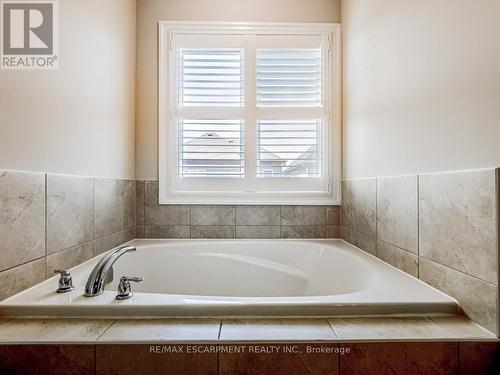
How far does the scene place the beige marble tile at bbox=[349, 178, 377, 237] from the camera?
160cm

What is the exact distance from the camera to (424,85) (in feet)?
3.77

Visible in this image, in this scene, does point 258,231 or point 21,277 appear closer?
point 21,277

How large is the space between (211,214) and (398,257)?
1.27 m

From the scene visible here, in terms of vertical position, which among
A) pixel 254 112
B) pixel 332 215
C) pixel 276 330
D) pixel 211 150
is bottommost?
pixel 276 330

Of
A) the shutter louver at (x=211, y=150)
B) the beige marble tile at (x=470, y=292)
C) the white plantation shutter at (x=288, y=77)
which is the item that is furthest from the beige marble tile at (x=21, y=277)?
the white plantation shutter at (x=288, y=77)

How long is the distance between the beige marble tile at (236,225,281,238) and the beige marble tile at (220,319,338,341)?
3.95ft

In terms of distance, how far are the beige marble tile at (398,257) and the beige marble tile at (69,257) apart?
1.59 metres

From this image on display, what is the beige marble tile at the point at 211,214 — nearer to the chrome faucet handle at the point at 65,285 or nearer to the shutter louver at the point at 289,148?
the shutter louver at the point at 289,148

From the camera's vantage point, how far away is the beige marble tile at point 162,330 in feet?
2.56

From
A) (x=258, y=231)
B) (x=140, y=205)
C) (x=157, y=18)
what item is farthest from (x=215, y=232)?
(x=157, y=18)

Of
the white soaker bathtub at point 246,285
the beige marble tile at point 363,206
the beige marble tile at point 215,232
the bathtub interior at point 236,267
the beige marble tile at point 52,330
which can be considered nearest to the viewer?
the beige marble tile at point 52,330

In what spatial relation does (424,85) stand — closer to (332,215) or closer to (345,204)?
(345,204)

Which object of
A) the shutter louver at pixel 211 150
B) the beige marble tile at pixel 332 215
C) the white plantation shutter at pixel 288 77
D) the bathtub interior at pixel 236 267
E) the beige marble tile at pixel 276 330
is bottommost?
the bathtub interior at pixel 236 267

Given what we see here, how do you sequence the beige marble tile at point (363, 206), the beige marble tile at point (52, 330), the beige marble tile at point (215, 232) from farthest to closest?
the beige marble tile at point (215, 232), the beige marble tile at point (363, 206), the beige marble tile at point (52, 330)
